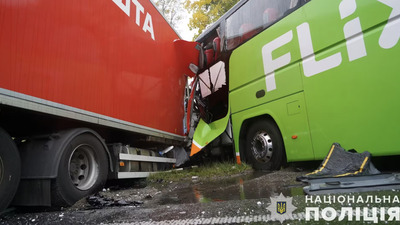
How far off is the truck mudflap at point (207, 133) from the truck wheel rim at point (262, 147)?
704 mm

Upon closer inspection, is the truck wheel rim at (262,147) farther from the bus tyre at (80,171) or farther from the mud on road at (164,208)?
the bus tyre at (80,171)

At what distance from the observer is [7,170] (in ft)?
6.57

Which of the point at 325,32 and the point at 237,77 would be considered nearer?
the point at 325,32

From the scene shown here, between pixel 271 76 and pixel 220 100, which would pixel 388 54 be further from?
pixel 220 100

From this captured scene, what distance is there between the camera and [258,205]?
1757mm

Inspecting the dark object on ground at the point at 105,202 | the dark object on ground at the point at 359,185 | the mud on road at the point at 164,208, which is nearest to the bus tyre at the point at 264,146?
the mud on road at the point at 164,208

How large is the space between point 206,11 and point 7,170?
1382 cm

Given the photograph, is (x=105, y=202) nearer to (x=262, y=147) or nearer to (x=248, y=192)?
(x=248, y=192)

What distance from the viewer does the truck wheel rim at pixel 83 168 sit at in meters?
2.72

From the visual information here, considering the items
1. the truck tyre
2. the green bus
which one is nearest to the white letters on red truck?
the green bus

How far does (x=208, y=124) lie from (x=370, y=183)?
3.21 metres

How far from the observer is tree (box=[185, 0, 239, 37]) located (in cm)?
1374

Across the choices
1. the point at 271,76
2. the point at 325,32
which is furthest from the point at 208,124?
the point at 325,32

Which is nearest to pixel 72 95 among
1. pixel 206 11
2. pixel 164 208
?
pixel 164 208
